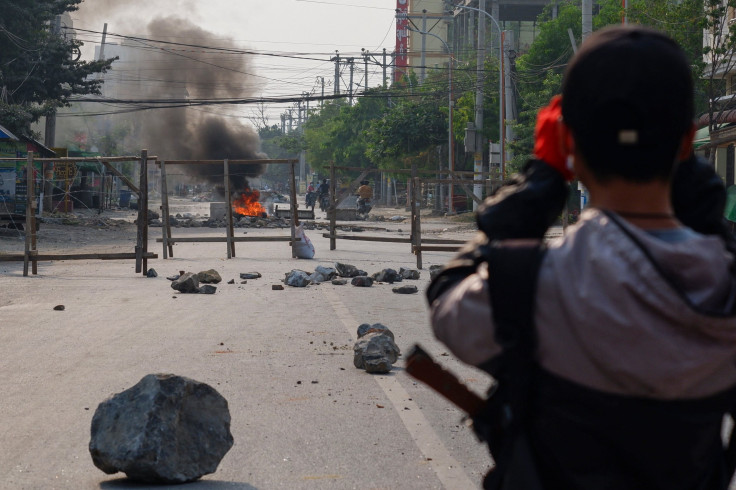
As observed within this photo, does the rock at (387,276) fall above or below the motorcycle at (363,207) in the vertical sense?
below

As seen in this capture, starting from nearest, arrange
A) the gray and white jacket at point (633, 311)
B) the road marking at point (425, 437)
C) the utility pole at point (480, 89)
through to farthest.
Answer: the gray and white jacket at point (633, 311)
the road marking at point (425, 437)
the utility pole at point (480, 89)

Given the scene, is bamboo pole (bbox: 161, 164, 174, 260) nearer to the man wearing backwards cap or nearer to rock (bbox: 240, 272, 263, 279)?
rock (bbox: 240, 272, 263, 279)

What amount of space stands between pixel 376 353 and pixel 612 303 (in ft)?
18.5

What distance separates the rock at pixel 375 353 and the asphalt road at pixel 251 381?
0.27ft

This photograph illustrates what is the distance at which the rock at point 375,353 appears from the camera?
704 cm

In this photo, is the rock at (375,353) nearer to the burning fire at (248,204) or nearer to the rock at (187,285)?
the rock at (187,285)

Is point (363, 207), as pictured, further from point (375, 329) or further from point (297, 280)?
point (375, 329)

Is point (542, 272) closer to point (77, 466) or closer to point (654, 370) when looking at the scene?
point (654, 370)

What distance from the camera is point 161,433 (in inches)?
169

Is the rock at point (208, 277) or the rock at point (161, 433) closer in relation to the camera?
the rock at point (161, 433)

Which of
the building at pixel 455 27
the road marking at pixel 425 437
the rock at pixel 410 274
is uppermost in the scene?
the building at pixel 455 27

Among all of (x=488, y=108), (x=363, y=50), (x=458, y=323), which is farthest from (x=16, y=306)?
(x=363, y=50)

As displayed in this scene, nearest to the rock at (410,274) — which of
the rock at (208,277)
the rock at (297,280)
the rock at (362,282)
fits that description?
the rock at (362,282)

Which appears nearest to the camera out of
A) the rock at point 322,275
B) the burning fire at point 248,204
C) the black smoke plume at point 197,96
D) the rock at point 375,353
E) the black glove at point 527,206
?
the black glove at point 527,206
